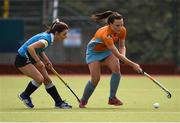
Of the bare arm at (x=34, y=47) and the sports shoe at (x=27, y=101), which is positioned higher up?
the bare arm at (x=34, y=47)

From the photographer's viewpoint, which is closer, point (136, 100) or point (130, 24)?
point (136, 100)

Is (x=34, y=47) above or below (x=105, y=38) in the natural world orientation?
below

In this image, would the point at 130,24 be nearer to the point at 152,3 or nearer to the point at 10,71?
→ the point at 152,3

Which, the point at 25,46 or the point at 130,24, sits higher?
the point at 25,46

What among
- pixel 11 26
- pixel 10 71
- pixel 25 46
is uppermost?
pixel 25 46

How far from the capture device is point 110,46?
40.1 feet

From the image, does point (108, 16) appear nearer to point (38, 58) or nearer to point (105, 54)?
point (105, 54)

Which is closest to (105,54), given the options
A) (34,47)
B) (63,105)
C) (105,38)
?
(105,38)

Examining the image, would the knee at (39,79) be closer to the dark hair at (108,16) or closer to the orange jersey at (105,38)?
the orange jersey at (105,38)

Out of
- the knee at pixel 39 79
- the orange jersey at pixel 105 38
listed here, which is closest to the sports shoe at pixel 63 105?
the knee at pixel 39 79

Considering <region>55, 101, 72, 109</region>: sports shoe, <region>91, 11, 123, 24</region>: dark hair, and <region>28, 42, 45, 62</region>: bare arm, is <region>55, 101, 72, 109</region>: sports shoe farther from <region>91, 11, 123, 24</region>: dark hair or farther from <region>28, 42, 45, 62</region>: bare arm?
<region>91, 11, 123, 24</region>: dark hair

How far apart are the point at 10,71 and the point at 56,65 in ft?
4.88

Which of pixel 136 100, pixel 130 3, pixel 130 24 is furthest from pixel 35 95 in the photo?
pixel 130 3

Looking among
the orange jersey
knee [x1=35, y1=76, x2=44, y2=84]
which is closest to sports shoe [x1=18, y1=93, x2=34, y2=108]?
knee [x1=35, y1=76, x2=44, y2=84]
